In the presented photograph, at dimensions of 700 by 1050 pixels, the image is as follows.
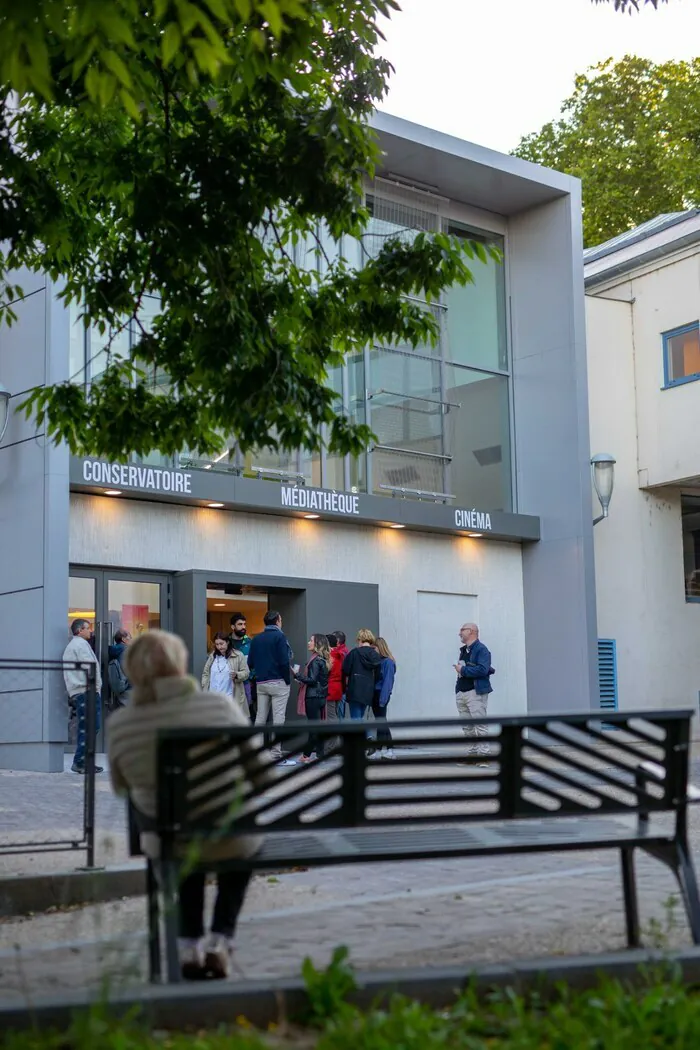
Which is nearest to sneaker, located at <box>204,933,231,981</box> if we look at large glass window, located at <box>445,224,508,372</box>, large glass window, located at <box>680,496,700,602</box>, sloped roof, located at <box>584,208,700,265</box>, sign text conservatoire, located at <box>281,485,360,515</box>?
sign text conservatoire, located at <box>281,485,360,515</box>

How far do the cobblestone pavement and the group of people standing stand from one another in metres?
7.92

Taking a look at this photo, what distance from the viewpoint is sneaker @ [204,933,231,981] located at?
500 cm

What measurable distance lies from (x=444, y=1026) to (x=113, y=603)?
49.1ft

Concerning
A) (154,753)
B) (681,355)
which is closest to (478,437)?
(681,355)

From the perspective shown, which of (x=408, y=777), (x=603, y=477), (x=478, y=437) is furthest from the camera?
(x=478, y=437)

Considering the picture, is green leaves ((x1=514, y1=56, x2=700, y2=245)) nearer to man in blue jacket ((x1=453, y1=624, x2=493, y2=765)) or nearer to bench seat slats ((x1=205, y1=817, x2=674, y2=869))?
man in blue jacket ((x1=453, y1=624, x2=493, y2=765))

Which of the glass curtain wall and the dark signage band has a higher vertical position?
the glass curtain wall

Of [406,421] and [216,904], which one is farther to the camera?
[406,421]

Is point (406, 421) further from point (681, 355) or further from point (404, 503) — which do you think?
point (681, 355)

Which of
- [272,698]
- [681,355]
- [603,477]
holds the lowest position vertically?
[272,698]

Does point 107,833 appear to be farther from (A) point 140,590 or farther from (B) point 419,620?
(B) point 419,620

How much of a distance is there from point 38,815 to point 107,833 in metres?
1.71

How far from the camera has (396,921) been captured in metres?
6.27

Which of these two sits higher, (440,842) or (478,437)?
(478,437)
